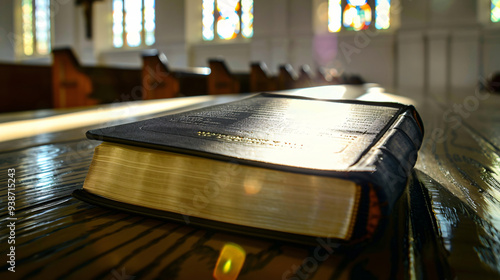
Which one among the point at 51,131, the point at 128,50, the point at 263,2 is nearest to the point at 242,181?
the point at 51,131

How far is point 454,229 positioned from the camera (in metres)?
0.26

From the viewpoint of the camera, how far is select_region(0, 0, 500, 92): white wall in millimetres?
6637

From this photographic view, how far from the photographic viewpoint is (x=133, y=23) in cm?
965

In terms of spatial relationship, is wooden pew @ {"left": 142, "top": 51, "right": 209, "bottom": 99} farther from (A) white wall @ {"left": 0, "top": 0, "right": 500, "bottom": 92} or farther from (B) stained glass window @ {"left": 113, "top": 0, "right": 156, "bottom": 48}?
(B) stained glass window @ {"left": 113, "top": 0, "right": 156, "bottom": 48}

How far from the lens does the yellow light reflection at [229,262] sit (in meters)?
0.20

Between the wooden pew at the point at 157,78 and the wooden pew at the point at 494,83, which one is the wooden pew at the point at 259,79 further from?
the wooden pew at the point at 494,83

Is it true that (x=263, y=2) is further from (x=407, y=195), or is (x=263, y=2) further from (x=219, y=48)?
(x=407, y=195)

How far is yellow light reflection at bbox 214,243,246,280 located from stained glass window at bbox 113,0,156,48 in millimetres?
9619

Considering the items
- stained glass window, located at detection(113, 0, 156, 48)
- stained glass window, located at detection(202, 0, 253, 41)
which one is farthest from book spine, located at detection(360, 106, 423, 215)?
stained glass window, located at detection(113, 0, 156, 48)

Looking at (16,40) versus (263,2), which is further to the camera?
(16,40)

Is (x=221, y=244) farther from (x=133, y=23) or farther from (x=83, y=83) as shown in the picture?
(x=133, y=23)

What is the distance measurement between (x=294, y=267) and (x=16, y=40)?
541 inches

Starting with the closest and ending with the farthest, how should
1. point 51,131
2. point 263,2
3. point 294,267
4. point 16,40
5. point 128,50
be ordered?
point 294,267
point 51,131
point 263,2
point 128,50
point 16,40

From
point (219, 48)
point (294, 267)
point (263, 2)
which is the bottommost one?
point (294, 267)
